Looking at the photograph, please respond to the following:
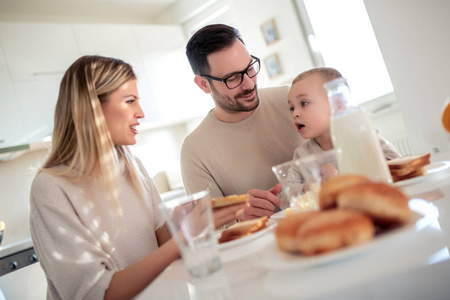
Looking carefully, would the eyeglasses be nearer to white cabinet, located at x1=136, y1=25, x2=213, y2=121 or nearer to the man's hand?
the man's hand

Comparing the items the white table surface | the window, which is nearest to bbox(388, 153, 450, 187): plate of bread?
the white table surface

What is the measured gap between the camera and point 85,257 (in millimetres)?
952

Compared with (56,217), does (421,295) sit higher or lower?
lower

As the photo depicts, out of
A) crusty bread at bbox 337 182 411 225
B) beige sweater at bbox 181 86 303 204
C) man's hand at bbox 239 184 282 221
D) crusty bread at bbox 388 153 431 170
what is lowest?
man's hand at bbox 239 184 282 221

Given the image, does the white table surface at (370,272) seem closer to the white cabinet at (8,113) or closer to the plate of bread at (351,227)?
the plate of bread at (351,227)

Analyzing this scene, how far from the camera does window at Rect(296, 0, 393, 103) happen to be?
3441 millimetres

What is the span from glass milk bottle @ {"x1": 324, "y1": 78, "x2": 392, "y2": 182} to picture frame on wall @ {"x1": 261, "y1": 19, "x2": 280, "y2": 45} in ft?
10.8

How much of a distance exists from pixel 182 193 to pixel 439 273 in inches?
138

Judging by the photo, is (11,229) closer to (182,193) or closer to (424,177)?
(182,193)

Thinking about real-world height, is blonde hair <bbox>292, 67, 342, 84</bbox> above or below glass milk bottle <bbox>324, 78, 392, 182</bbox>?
above

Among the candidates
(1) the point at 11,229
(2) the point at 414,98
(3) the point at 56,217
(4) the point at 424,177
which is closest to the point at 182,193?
(1) the point at 11,229

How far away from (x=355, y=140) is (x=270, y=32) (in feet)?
11.0

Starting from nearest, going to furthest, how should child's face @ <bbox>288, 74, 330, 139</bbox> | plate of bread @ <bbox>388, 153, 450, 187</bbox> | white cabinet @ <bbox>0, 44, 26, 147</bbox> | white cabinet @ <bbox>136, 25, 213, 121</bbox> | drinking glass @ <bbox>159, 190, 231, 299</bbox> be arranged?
drinking glass @ <bbox>159, 190, 231, 299</bbox>, plate of bread @ <bbox>388, 153, 450, 187</bbox>, child's face @ <bbox>288, 74, 330, 139</bbox>, white cabinet @ <bbox>0, 44, 26, 147</bbox>, white cabinet @ <bbox>136, 25, 213, 121</bbox>

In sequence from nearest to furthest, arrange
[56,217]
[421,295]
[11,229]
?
1. [421,295]
2. [56,217]
3. [11,229]
